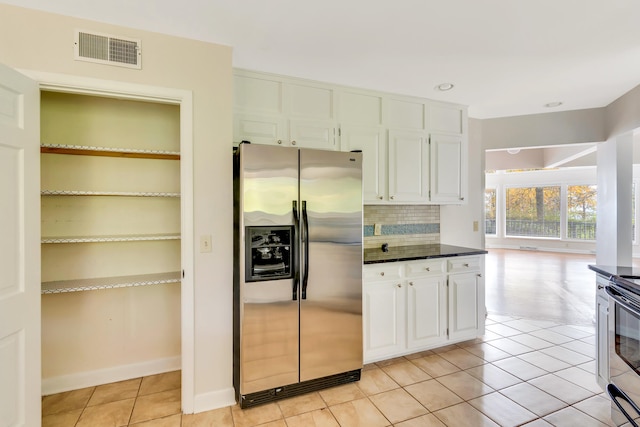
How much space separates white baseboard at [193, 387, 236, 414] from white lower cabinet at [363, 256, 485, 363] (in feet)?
3.65

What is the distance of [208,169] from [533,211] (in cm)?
1138

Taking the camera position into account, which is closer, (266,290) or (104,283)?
(266,290)

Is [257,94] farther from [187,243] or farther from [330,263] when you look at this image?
[330,263]

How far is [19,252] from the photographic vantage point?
171 centimetres

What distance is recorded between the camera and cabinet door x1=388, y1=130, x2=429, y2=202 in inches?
124

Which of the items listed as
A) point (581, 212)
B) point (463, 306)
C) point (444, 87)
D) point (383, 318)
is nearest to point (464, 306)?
point (463, 306)

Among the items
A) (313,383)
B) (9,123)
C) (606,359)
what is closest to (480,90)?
(606,359)

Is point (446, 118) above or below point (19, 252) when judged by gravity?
above

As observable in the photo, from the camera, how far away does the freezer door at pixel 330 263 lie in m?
2.29

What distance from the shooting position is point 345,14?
6.30 feet

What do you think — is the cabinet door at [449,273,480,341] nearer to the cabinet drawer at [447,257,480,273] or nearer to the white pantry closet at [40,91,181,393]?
the cabinet drawer at [447,257,480,273]

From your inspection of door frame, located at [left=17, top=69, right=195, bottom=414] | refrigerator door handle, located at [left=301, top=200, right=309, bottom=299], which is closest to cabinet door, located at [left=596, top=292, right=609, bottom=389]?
refrigerator door handle, located at [left=301, top=200, right=309, bottom=299]

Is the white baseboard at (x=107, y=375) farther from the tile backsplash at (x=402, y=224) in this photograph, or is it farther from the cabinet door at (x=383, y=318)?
the tile backsplash at (x=402, y=224)

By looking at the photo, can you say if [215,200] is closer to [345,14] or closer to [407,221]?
[345,14]
